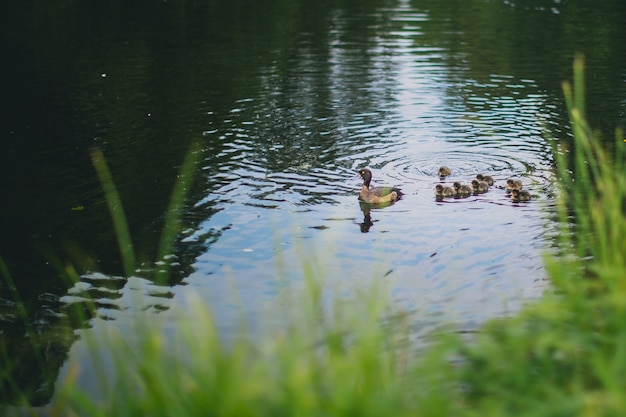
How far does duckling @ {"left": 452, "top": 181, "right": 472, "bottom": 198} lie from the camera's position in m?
12.1

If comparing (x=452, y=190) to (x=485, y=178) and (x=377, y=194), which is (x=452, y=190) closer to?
(x=485, y=178)

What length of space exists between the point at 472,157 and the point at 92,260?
6.87 m

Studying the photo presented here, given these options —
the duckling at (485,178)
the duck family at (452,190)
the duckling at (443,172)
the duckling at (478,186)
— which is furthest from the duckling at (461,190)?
the duckling at (443,172)

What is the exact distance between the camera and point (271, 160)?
1412 centimetres

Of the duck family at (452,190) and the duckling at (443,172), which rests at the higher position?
the duck family at (452,190)

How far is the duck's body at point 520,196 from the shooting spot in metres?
11.8

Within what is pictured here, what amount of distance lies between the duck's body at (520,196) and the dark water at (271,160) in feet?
0.65

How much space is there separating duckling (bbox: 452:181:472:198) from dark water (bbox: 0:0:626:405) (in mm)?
303

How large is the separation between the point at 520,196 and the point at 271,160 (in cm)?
423

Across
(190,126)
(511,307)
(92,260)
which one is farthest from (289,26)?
(511,307)

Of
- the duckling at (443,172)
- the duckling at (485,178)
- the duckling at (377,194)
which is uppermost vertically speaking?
the duckling at (377,194)

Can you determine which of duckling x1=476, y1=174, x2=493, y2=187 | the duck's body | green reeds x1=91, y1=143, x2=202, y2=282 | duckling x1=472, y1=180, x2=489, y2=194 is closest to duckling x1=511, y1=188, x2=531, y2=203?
the duck's body

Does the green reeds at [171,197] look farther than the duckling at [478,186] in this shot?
No

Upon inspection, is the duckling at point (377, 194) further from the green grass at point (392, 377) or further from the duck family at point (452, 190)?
the green grass at point (392, 377)
